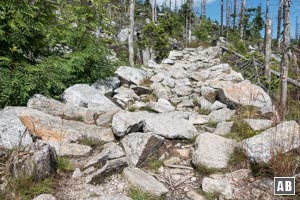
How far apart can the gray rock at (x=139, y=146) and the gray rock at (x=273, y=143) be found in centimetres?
101

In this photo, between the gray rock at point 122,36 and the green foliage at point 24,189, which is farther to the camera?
the gray rock at point 122,36

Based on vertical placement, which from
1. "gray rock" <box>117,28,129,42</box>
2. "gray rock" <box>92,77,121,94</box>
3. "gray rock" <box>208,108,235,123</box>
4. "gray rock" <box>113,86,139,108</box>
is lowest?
"gray rock" <box>208,108,235,123</box>

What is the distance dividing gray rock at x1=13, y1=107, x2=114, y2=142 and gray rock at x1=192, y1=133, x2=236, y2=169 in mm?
1183

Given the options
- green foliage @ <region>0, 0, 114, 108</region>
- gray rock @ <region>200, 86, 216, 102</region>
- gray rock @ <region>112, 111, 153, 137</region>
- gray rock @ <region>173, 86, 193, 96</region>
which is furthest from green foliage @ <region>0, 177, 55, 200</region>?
gray rock @ <region>173, 86, 193, 96</region>

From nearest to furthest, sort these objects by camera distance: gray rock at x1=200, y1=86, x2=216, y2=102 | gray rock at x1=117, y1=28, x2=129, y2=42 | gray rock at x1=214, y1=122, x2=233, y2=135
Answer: gray rock at x1=214, y1=122, x2=233, y2=135 < gray rock at x1=200, y1=86, x2=216, y2=102 < gray rock at x1=117, y1=28, x2=129, y2=42

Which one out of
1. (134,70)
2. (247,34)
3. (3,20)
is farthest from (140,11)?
(3,20)

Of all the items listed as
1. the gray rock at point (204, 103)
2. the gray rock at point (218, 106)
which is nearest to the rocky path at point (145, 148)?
the gray rock at point (218, 106)

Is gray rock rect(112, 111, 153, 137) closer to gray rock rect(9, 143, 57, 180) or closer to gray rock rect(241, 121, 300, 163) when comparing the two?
gray rock rect(9, 143, 57, 180)

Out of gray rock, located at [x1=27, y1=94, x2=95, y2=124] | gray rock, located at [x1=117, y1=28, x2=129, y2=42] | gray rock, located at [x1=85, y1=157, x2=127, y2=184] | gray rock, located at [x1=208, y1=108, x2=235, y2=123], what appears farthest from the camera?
gray rock, located at [x1=117, y1=28, x2=129, y2=42]

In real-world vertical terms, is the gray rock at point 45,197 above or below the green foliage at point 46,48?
below

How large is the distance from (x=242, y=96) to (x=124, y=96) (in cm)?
251

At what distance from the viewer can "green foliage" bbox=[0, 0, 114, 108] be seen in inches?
157

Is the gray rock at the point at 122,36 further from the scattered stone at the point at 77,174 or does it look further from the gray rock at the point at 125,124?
the scattered stone at the point at 77,174

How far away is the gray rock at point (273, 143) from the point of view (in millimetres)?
2518
